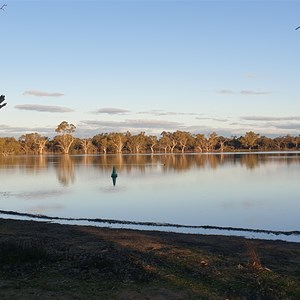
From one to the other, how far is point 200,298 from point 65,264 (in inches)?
103

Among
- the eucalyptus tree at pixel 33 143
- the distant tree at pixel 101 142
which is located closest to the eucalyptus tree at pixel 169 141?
the distant tree at pixel 101 142

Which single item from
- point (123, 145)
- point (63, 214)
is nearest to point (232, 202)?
point (63, 214)

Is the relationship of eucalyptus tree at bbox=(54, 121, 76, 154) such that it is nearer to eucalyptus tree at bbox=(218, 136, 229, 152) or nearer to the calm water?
eucalyptus tree at bbox=(218, 136, 229, 152)

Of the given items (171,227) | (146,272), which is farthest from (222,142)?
(146,272)

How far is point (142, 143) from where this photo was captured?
148500mm

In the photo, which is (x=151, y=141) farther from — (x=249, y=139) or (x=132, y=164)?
(x=132, y=164)

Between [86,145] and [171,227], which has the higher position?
[86,145]

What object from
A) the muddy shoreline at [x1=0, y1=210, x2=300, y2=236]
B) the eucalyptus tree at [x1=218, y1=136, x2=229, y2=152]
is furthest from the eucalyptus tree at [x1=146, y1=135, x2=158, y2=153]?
the muddy shoreline at [x1=0, y1=210, x2=300, y2=236]

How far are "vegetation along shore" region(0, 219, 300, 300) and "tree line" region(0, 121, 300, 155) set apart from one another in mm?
131003

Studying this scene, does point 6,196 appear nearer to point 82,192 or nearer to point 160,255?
point 82,192

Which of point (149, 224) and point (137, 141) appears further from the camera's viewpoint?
point (137, 141)

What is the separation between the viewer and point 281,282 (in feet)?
20.1

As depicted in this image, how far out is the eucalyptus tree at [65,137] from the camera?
133500 mm

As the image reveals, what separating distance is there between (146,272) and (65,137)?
135615 millimetres
